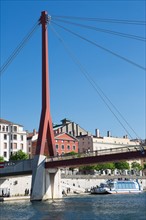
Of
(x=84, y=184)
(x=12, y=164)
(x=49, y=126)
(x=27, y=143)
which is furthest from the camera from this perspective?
(x=27, y=143)

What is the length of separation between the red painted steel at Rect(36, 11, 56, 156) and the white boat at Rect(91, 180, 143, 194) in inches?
1055

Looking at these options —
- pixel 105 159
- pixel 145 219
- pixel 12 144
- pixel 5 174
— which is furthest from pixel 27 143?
pixel 145 219

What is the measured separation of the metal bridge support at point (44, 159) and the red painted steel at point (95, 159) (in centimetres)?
151

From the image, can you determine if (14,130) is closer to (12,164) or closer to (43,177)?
(12,164)

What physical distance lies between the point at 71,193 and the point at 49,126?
29025mm

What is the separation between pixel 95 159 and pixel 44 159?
28.9 ft

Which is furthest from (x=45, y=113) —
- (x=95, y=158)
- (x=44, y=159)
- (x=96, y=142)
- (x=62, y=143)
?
(x=96, y=142)

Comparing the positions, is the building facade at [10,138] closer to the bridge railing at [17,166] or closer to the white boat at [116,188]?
the white boat at [116,188]

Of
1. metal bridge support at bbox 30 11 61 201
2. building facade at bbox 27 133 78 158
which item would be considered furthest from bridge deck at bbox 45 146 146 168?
building facade at bbox 27 133 78 158

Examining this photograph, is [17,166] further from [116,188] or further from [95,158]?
[116,188]

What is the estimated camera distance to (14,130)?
94.2 m

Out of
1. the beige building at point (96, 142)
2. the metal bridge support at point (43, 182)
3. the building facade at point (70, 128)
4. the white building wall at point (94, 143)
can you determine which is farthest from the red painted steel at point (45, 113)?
the white building wall at point (94, 143)

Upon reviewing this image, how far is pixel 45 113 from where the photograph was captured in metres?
56.7

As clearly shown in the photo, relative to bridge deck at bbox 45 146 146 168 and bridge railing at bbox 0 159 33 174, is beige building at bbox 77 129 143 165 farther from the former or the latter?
bridge deck at bbox 45 146 146 168
